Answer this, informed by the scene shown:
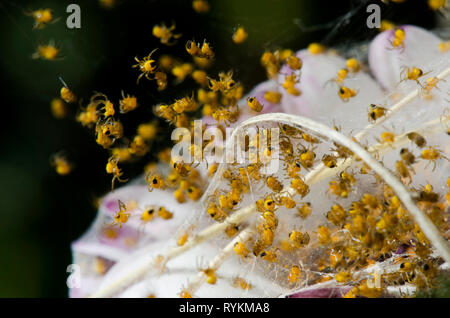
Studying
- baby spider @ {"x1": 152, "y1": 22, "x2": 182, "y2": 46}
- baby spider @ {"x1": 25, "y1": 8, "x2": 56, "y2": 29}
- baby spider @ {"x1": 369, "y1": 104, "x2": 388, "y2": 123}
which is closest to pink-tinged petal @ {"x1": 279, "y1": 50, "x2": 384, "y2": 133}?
baby spider @ {"x1": 369, "y1": 104, "x2": 388, "y2": 123}

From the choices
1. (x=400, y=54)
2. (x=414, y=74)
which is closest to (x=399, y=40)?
(x=400, y=54)

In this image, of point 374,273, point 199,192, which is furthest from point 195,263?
point 374,273

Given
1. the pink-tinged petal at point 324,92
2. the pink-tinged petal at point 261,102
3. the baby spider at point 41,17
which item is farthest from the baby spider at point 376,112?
the baby spider at point 41,17

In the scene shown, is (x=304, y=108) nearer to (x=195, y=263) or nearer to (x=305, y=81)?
(x=305, y=81)

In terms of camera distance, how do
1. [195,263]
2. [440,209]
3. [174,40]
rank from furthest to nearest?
[174,40] < [195,263] < [440,209]

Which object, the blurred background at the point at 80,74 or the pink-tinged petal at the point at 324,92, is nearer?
the pink-tinged petal at the point at 324,92

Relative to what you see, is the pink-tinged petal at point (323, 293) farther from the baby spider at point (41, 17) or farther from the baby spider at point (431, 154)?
the baby spider at point (41, 17)

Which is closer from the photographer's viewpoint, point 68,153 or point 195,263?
point 195,263
